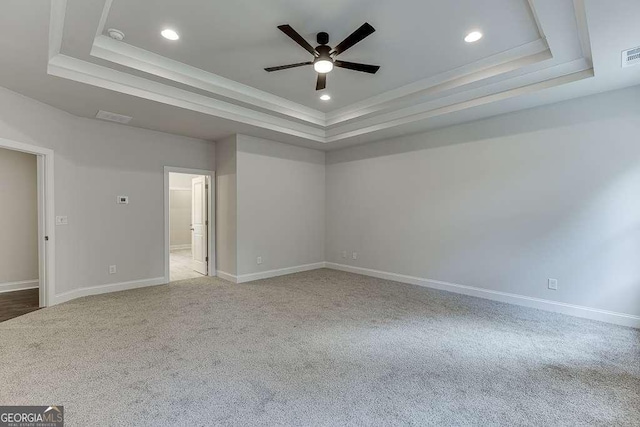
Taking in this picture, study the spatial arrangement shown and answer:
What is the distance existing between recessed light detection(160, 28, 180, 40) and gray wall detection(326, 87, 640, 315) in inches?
157


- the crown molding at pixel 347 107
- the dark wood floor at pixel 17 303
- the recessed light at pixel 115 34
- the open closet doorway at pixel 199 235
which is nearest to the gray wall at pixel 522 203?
the crown molding at pixel 347 107

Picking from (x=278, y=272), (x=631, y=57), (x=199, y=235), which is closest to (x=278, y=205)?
(x=278, y=272)

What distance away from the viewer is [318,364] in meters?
2.60

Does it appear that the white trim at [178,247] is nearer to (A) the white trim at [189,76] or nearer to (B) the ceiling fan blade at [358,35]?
(A) the white trim at [189,76]

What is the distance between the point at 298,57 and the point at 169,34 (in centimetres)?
133

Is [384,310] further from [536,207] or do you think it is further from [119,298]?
[119,298]

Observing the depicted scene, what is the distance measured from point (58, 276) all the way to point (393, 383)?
4660 mm

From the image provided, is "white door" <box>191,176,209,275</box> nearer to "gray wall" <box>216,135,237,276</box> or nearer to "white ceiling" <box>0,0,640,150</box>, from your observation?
"gray wall" <box>216,135,237,276</box>

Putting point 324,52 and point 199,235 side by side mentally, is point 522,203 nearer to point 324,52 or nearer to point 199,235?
point 324,52

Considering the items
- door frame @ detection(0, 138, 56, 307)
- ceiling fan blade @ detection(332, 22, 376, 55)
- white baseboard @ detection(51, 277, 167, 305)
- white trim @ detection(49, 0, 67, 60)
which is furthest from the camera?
white baseboard @ detection(51, 277, 167, 305)

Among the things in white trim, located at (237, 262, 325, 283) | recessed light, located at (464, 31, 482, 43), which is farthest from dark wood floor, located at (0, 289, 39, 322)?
recessed light, located at (464, 31, 482, 43)

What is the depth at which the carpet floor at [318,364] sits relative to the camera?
2.00 metres

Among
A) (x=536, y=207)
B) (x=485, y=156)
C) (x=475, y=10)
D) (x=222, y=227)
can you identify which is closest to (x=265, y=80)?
(x=475, y=10)

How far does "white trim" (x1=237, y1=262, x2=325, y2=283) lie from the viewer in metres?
5.54
